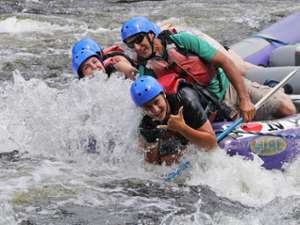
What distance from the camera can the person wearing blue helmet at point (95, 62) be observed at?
584cm

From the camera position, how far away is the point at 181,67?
18.2 feet

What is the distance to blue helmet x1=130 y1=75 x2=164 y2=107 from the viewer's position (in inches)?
197

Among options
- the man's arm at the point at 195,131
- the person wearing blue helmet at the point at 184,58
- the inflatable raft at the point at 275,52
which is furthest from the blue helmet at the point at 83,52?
the inflatable raft at the point at 275,52

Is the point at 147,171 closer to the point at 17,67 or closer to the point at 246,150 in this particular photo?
the point at 246,150

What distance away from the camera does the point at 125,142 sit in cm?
558

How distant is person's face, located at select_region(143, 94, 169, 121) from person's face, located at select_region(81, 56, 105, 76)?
87cm

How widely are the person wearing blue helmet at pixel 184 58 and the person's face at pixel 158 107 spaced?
39cm

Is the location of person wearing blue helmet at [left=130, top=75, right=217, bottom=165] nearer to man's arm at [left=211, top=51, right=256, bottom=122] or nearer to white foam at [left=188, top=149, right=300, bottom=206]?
white foam at [left=188, top=149, right=300, bottom=206]

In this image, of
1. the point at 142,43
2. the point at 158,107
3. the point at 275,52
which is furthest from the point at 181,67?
the point at 275,52

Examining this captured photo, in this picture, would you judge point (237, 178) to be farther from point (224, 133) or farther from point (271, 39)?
point (271, 39)

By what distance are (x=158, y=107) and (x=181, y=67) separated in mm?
580

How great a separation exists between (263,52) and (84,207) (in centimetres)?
345

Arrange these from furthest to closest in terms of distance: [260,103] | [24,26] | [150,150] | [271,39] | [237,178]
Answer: [24,26]
[271,39]
[260,103]
[150,150]
[237,178]

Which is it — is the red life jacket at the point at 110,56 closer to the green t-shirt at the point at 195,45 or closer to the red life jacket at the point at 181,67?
the red life jacket at the point at 181,67
